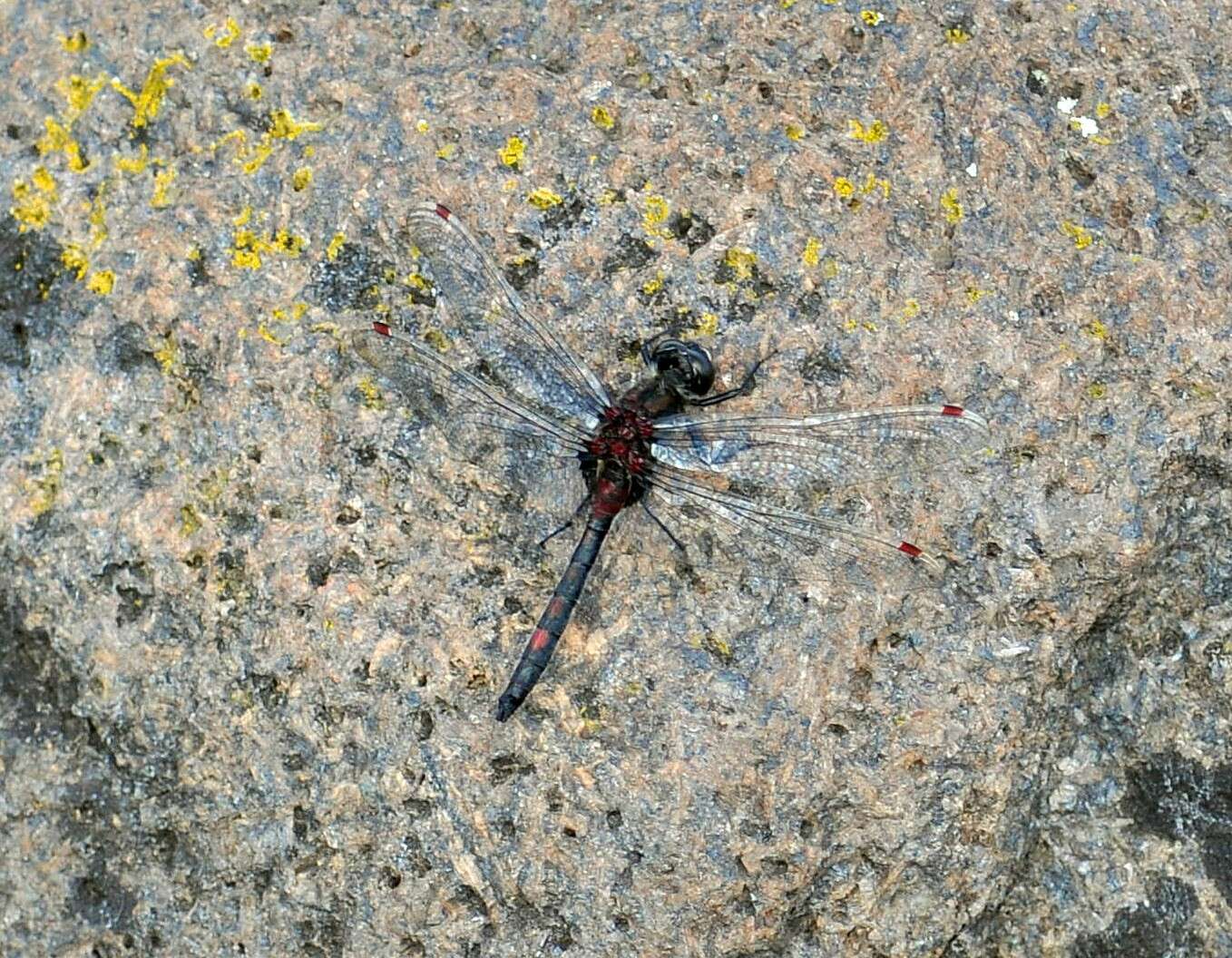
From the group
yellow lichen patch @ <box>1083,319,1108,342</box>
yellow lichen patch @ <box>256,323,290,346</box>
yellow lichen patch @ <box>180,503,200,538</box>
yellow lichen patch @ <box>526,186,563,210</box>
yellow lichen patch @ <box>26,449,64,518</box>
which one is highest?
yellow lichen patch @ <box>1083,319,1108,342</box>

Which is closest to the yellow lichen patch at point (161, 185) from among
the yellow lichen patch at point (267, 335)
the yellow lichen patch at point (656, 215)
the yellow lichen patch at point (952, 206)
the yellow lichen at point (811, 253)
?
the yellow lichen patch at point (267, 335)

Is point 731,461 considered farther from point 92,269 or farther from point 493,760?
point 92,269

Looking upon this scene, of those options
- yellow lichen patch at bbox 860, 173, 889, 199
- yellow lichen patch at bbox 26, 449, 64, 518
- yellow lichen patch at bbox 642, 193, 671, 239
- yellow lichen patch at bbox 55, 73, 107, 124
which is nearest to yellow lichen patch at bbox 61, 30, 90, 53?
yellow lichen patch at bbox 55, 73, 107, 124

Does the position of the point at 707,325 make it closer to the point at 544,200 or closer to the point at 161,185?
the point at 544,200

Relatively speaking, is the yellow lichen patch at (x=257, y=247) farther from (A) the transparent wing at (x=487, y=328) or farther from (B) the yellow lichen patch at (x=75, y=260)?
(B) the yellow lichen patch at (x=75, y=260)

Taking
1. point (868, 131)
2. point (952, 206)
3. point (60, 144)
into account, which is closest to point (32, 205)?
point (60, 144)

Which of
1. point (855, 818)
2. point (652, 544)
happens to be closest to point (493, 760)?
point (652, 544)

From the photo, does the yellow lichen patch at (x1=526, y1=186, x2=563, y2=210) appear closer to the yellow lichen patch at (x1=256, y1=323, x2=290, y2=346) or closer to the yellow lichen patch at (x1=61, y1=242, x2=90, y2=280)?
the yellow lichen patch at (x1=256, y1=323, x2=290, y2=346)
